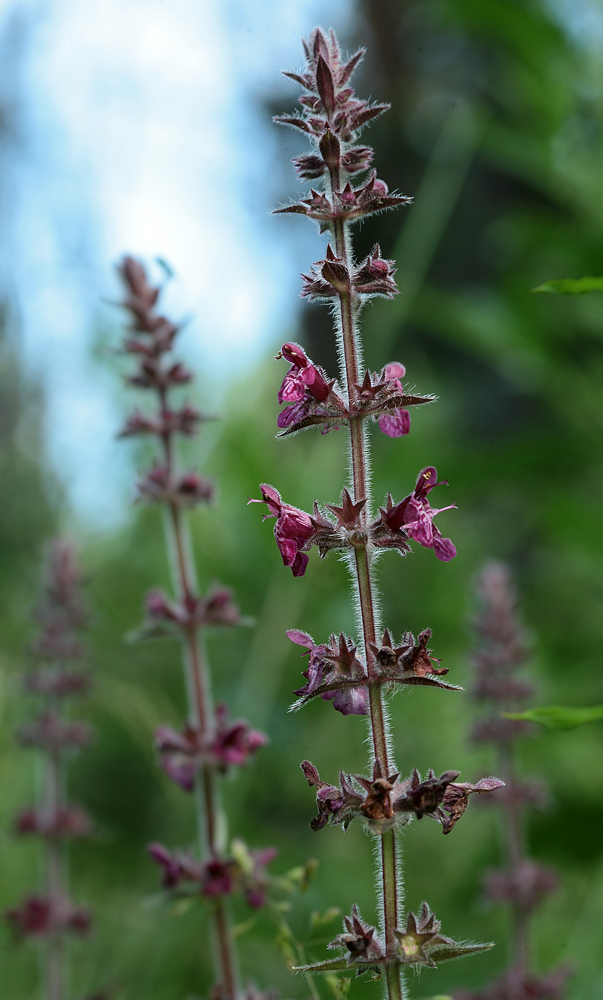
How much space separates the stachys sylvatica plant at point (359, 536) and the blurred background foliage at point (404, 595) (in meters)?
1.41

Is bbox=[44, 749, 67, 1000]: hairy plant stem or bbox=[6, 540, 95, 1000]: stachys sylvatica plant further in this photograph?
bbox=[6, 540, 95, 1000]: stachys sylvatica plant

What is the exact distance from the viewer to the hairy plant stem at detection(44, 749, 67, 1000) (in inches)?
96.3

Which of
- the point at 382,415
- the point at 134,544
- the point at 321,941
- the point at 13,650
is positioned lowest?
the point at 321,941

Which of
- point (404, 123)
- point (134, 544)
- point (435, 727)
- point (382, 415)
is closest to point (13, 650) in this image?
point (134, 544)

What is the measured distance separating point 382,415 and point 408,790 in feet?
1.78

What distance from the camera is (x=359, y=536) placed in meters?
1.23

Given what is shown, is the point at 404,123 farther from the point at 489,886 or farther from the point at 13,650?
the point at 489,886

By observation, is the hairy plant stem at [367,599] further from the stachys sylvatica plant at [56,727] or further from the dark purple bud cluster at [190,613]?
the stachys sylvatica plant at [56,727]

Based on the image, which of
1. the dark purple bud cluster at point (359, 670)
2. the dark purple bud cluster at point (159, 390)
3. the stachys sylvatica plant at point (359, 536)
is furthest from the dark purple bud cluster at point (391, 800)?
the dark purple bud cluster at point (159, 390)

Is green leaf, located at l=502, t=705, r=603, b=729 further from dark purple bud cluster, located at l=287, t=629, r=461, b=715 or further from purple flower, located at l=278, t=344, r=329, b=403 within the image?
purple flower, located at l=278, t=344, r=329, b=403

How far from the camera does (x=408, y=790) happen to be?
1.19 m

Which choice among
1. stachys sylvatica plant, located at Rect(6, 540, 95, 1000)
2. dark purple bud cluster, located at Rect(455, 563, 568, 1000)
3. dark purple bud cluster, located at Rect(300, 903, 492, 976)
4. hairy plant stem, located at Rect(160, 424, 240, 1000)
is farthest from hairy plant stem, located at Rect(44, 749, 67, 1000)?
dark purple bud cluster, located at Rect(300, 903, 492, 976)

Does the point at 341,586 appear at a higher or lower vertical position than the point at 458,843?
higher

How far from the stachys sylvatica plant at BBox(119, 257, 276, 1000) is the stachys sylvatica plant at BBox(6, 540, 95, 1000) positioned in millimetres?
706
